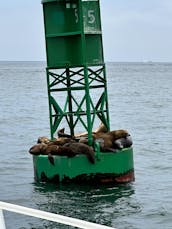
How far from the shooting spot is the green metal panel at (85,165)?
15781 millimetres

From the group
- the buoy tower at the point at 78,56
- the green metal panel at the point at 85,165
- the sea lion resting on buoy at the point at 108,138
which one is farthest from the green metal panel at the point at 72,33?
the green metal panel at the point at 85,165

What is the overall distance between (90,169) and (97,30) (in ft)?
12.0

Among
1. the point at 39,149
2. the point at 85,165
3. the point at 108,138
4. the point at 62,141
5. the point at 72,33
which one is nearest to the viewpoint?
the point at 85,165

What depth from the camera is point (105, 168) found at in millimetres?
15984

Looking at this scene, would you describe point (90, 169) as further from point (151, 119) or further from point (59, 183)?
point (151, 119)

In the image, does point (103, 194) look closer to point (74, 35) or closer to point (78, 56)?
point (78, 56)

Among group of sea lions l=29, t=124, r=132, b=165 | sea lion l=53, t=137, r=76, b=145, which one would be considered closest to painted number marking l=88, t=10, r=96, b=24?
group of sea lions l=29, t=124, r=132, b=165

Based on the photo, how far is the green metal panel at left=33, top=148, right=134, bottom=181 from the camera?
1578 cm

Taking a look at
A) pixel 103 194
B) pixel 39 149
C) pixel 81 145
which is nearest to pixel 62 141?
pixel 39 149

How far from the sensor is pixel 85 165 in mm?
15844

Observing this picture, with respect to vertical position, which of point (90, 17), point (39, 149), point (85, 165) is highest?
point (90, 17)

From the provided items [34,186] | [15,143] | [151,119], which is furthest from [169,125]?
[34,186]

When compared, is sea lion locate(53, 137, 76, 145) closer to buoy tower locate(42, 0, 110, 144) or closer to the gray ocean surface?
buoy tower locate(42, 0, 110, 144)

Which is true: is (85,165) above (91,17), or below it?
below
